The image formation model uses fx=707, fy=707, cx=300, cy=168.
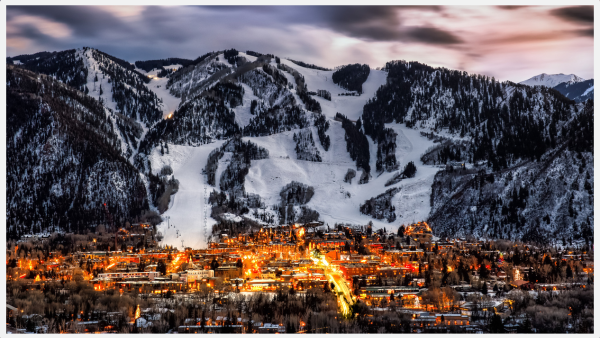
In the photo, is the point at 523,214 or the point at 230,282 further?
the point at 523,214

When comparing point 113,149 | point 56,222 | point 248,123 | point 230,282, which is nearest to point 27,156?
point 113,149

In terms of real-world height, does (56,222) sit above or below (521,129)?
below

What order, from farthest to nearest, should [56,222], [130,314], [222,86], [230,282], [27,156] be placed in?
[222,86] → [27,156] → [56,222] → [230,282] → [130,314]

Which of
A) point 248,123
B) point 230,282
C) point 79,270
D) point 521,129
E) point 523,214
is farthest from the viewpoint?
point 248,123

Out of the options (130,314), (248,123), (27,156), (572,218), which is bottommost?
(130,314)

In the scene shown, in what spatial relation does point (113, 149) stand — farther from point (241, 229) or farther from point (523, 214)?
point (523, 214)

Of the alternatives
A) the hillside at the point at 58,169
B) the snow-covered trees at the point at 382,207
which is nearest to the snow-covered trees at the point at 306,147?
the snow-covered trees at the point at 382,207
